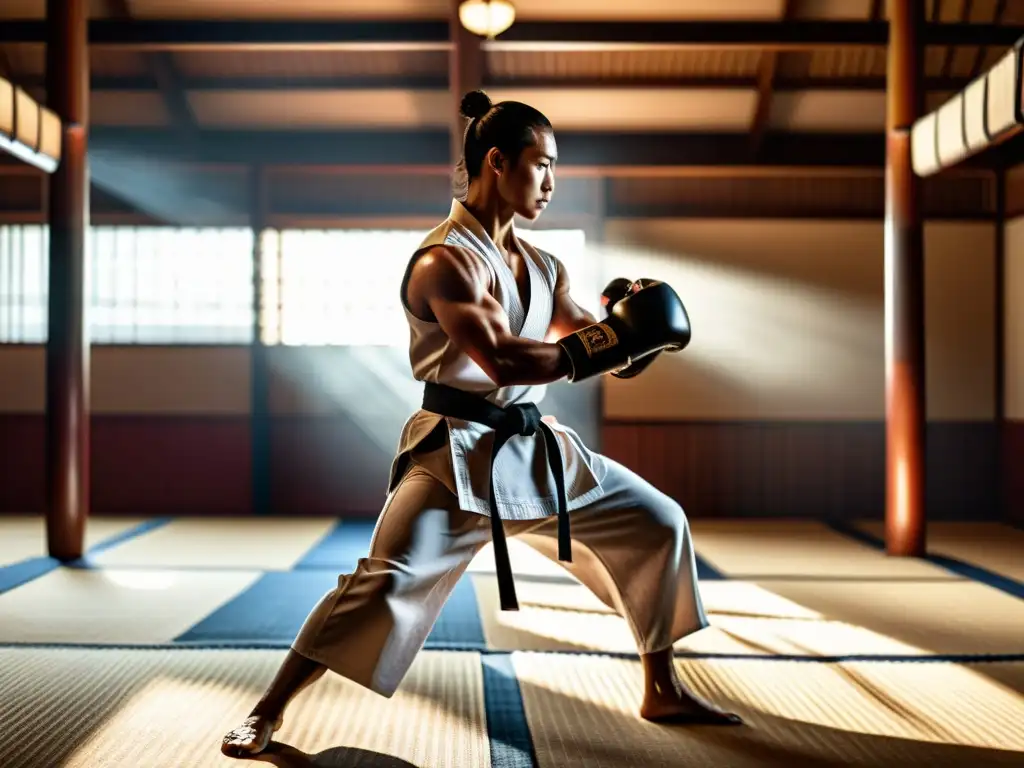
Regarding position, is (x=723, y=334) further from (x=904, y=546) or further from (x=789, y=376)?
(x=904, y=546)

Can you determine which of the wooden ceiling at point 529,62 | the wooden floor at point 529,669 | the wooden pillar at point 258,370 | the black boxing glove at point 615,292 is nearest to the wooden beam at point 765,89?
the wooden ceiling at point 529,62

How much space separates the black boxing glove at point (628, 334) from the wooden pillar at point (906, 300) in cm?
296

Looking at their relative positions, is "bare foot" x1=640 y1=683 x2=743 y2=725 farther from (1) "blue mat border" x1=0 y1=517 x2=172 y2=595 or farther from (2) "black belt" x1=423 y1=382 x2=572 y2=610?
(1) "blue mat border" x1=0 y1=517 x2=172 y2=595

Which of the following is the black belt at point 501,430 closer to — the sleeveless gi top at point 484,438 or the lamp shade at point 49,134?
the sleeveless gi top at point 484,438

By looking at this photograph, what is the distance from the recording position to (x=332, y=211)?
6074 mm

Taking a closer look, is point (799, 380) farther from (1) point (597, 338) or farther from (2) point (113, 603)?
(1) point (597, 338)

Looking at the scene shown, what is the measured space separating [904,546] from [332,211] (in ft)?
13.4

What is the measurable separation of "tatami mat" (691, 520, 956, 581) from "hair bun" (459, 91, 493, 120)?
2687 mm

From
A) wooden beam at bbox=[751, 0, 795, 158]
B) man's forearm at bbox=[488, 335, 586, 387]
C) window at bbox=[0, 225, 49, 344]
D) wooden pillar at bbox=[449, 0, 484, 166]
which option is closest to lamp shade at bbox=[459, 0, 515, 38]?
wooden pillar at bbox=[449, 0, 484, 166]

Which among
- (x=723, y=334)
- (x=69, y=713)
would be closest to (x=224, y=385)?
(x=723, y=334)

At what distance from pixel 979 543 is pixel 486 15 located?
3807 mm

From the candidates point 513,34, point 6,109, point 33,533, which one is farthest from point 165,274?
point 513,34

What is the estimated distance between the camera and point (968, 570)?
4105mm

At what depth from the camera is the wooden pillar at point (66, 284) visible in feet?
13.9
